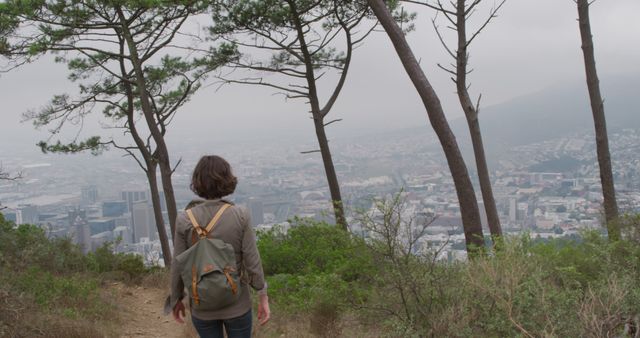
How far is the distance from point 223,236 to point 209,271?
19 centimetres

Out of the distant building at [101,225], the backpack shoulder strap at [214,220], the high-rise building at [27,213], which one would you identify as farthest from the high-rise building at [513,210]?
the distant building at [101,225]

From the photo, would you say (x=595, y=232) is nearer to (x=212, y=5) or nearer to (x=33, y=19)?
(x=212, y=5)

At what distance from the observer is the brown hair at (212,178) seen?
9.48 ft

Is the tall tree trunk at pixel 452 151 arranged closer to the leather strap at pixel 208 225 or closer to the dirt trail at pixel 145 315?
the dirt trail at pixel 145 315

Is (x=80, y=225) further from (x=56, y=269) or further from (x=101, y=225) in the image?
(x=56, y=269)

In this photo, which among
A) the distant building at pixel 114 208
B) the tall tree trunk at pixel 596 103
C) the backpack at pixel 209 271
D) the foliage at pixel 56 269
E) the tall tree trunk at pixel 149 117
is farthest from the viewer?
the distant building at pixel 114 208

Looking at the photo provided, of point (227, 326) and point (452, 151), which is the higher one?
point (452, 151)

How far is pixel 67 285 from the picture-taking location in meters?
6.67

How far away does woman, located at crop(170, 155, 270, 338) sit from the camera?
2.87 meters

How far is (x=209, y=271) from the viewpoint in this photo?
108 inches

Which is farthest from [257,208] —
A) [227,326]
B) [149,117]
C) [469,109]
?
[227,326]

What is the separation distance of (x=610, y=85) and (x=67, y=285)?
2602cm

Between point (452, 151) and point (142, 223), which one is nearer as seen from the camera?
point (452, 151)

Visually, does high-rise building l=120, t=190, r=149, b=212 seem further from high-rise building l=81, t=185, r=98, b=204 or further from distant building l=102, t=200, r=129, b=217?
high-rise building l=81, t=185, r=98, b=204
